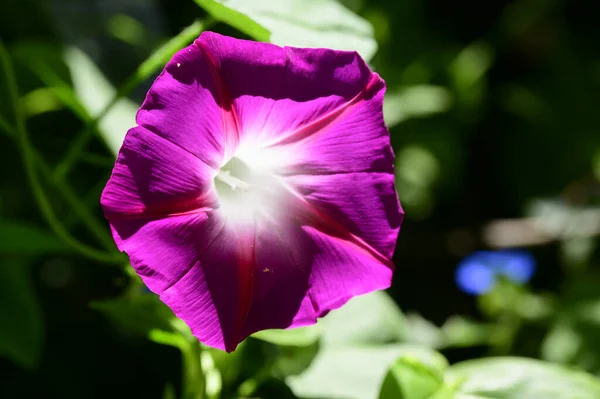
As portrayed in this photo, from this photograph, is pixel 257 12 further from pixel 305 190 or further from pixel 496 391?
pixel 496 391

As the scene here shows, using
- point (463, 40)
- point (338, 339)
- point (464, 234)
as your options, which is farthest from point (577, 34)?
point (338, 339)

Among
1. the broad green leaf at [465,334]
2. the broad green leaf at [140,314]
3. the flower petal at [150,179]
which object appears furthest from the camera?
the broad green leaf at [465,334]

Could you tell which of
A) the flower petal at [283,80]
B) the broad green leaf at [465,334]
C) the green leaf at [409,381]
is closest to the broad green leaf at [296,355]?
the green leaf at [409,381]

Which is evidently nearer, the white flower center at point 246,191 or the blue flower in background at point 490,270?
the white flower center at point 246,191

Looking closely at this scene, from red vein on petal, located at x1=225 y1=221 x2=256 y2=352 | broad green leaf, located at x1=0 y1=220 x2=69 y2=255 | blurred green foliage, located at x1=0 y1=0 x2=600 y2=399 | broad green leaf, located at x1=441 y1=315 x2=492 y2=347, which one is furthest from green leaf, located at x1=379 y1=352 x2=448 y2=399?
broad green leaf, located at x1=441 y1=315 x2=492 y2=347

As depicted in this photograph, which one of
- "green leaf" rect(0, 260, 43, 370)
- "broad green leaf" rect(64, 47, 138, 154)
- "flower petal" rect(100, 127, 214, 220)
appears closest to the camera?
"flower petal" rect(100, 127, 214, 220)

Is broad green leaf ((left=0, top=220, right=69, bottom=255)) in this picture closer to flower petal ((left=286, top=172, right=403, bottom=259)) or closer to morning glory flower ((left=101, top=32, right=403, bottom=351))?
morning glory flower ((left=101, top=32, right=403, bottom=351))

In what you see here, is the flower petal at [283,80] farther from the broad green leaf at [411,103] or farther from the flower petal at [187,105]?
the broad green leaf at [411,103]
